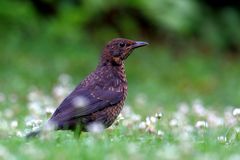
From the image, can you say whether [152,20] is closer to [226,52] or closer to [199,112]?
[226,52]

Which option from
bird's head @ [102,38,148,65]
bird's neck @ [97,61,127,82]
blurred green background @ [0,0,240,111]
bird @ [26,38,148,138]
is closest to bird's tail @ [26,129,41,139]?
bird @ [26,38,148,138]

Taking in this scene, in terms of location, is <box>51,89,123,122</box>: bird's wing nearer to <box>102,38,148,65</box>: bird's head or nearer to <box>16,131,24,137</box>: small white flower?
<box>16,131,24,137</box>: small white flower

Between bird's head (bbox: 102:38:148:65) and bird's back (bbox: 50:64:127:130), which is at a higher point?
bird's head (bbox: 102:38:148:65)

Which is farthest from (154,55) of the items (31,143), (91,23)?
(31,143)

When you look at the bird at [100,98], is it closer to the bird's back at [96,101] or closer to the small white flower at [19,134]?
the bird's back at [96,101]

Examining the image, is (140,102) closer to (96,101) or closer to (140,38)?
(96,101)

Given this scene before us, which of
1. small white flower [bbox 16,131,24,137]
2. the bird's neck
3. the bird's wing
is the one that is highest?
the bird's neck

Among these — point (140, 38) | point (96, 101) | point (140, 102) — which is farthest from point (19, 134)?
point (140, 38)
